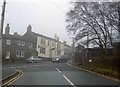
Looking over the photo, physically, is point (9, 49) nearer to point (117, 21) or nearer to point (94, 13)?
point (94, 13)

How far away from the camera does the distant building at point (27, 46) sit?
2968 inches

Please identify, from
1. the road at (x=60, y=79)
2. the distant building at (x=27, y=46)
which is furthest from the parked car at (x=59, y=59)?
the road at (x=60, y=79)

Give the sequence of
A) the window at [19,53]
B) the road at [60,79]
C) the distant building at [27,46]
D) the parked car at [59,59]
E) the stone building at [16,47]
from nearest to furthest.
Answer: the road at [60,79] → the stone building at [16,47] → the distant building at [27,46] → the parked car at [59,59] → the window at [19,53]

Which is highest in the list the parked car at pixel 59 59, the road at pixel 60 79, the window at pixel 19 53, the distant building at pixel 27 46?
the distant building at pixel 27 46

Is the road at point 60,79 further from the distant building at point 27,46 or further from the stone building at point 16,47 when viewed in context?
the stone building at point 16,47

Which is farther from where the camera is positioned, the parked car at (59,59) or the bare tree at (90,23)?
the parked car at (59,59)

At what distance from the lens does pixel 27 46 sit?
86.2 metres

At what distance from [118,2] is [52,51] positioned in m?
74.4

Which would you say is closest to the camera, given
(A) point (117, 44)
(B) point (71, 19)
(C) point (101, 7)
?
(A) point (117, 44)

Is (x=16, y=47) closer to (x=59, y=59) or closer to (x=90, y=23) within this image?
(x=59, y=59)

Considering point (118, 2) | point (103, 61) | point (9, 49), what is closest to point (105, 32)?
point (103, 61)

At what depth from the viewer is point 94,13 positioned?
53250 millimetres

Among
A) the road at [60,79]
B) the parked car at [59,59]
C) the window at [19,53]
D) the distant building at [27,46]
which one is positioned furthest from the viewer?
the window at [19,53]

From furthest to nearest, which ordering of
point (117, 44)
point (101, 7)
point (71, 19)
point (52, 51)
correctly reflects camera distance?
point (52, 51) < point (71, 19) < point (101, 7) < point (117, 44)
